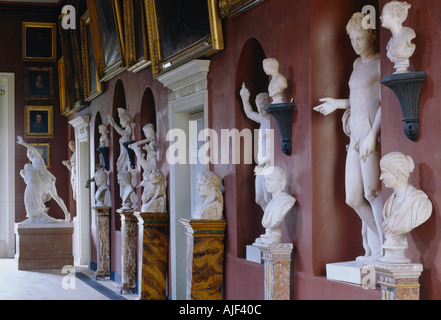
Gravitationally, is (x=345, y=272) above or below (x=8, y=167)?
below

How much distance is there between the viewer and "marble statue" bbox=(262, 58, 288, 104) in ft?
24.0

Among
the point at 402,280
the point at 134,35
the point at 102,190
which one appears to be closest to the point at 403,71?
the point at 402,280

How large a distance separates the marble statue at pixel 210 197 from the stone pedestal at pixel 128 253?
4067 mm

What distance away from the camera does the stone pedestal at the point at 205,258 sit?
8.88m

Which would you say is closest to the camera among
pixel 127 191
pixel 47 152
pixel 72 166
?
pixel 127 191

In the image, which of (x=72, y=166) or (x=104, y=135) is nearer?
(x=104, y=135)

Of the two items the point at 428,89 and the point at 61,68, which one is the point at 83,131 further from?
the point at 428,89

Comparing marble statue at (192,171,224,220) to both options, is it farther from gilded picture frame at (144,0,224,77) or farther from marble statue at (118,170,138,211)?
marble statue at (118,170,138,211)

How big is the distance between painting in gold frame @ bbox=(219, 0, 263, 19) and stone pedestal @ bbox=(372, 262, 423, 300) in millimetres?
3904

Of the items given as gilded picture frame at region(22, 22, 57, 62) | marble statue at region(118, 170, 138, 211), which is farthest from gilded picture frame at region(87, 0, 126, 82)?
gilded picture frame at region(22, 22, 57, 62)

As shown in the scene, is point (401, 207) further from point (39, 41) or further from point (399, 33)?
point (39, 41)

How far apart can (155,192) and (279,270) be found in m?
4.66

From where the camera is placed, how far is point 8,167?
2000cm

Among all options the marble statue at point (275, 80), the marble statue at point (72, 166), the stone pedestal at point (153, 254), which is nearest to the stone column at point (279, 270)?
the marble statue at point (275, 80)
